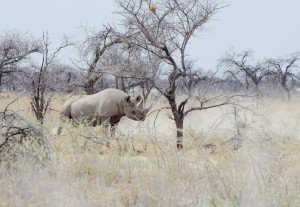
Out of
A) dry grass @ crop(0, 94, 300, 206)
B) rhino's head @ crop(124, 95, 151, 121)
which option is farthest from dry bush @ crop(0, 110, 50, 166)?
rhino's head @ crop(124, 95, 151, 121)

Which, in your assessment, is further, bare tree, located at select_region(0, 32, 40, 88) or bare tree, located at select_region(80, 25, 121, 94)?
bare tree, located at select_region(0, 32, 40, 88)

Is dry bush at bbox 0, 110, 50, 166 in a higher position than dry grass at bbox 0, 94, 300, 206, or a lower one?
higher

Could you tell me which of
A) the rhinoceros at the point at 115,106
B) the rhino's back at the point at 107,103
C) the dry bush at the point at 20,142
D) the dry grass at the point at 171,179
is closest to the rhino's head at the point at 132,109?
the rhinoceros at the point at 115,106

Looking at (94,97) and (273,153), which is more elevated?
(94,97)

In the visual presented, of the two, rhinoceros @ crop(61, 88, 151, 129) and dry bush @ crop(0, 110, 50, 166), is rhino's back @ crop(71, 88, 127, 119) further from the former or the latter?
dry bush @ crop(0, 110, 50, 166)

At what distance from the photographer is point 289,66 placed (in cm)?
4156

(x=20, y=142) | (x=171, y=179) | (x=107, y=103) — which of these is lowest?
(x=171, y=179)

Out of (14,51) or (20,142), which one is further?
(14,51)

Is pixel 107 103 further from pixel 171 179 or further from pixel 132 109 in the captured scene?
pixel 171 179

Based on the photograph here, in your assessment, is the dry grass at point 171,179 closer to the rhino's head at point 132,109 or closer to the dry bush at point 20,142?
the dry bush at point 20,142

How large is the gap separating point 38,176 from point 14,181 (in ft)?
0.77

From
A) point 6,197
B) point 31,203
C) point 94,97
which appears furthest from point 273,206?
point 94,97

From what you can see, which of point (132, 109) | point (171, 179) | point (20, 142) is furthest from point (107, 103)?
Result: point (171, 179)

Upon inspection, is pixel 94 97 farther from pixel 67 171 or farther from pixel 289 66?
pixel 289 66
